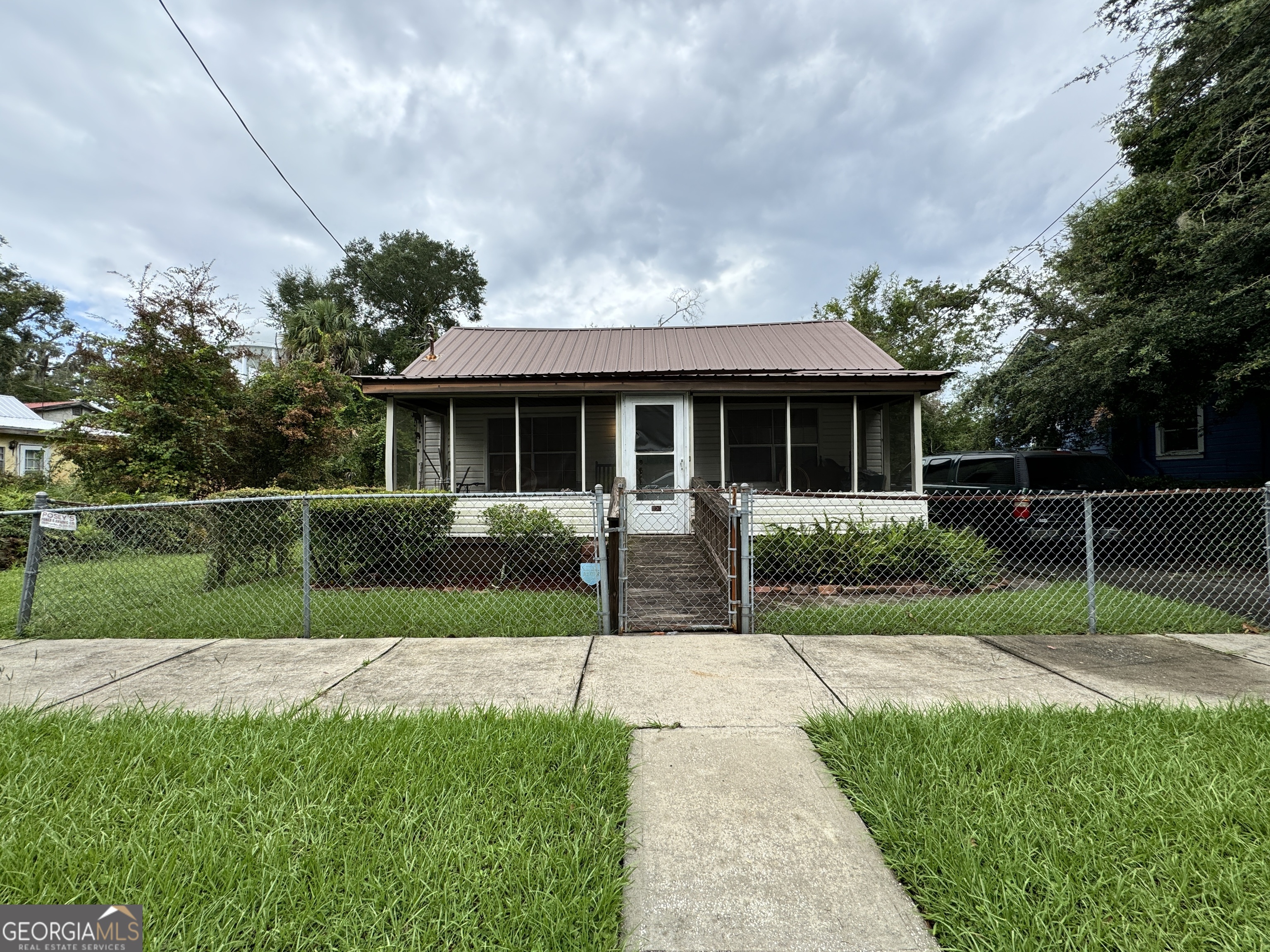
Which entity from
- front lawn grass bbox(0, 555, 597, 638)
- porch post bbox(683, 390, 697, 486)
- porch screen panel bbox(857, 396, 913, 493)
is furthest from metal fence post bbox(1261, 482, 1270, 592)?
porch post bbox(683, 390, 697, 486)

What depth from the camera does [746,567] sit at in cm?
475

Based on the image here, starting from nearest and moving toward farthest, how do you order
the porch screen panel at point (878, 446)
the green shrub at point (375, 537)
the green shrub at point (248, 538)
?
the green shrub at point (248, 538) < the green shrub at point (375, 537) < the porch screen panel at point (878, 446)

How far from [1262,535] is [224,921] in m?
12.0

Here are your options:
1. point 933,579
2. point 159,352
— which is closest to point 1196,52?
point 933,579

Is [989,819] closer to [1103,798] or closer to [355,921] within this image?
[1103,798]

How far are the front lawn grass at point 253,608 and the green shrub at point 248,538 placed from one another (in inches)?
8.6

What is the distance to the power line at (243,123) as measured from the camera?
7.48m

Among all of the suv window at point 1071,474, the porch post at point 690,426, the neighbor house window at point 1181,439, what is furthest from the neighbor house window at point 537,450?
the neighbor house window at point 1181,439

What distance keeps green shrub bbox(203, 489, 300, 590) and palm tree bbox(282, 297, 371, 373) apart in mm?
15379

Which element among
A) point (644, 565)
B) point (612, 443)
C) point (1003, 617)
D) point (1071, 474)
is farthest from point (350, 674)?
point (1071, 474)

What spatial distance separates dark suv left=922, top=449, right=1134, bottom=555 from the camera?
27.6 ft

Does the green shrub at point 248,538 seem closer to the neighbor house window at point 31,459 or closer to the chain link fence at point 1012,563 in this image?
the chain link fence at point 1012,563

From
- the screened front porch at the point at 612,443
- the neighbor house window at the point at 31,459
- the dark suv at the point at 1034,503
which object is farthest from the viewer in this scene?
the neighbor house window at the point at 31,459

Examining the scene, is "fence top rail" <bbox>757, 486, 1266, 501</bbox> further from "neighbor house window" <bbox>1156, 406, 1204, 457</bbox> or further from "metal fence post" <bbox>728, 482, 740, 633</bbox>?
"neighbor house window" <bbox>1156, 406, 1204, 457</bbox>
